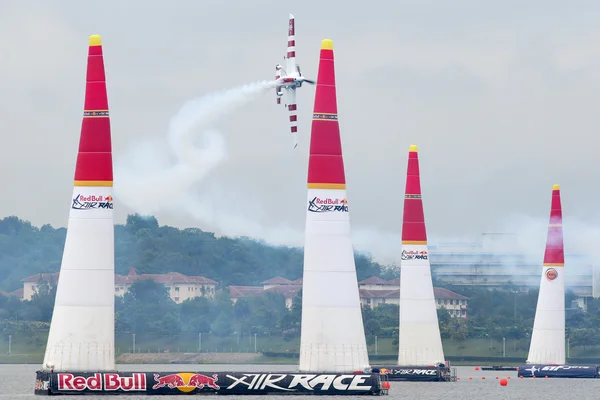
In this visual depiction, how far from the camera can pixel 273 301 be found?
13638 cm

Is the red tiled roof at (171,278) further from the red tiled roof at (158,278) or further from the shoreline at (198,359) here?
the shoreline at (198,359)

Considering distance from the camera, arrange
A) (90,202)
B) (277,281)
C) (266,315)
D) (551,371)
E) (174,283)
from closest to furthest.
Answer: (90,202), (551,371), (266,315), (174,283), (277,281)

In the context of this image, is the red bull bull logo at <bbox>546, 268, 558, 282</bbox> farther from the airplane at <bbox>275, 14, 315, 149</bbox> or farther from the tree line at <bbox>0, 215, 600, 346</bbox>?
the tree line at <bbox>0, 215, 600, 346</bbox>

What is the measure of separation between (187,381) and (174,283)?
9044 cm

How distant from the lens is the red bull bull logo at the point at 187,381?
50.9m

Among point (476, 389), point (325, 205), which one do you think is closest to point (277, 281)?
point (476, 389)

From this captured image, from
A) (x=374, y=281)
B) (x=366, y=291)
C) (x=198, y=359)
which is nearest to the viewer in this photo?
(x=198, y=359)

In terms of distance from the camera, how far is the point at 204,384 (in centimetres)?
5109

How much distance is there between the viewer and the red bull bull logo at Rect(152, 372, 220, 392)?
167 feet

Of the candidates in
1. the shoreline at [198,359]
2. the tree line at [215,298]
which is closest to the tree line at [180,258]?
the tree line at [215,298]

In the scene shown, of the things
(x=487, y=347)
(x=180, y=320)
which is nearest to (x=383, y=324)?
(x=487, y=347)

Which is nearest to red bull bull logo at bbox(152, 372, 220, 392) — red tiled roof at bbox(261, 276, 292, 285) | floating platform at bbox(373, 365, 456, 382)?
floating platform at bbox(373, 365, 456, 382)

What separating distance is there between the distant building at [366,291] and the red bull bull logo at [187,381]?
8153 centimetres

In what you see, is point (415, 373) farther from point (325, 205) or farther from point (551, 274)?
point (325, 205)
